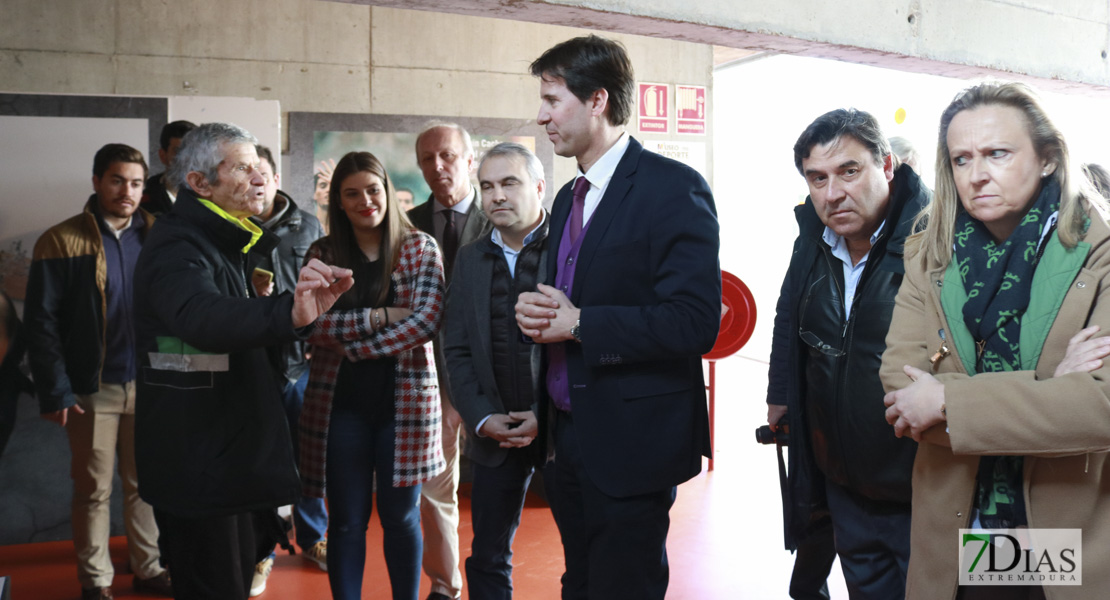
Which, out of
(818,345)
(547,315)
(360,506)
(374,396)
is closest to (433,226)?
(374,396)

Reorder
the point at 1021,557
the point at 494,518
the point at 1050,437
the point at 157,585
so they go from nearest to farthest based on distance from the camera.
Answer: the point at 1050,437 → the point at 1021,557 → the point at 494,518 → the point at 157,585

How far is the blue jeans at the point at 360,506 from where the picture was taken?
2893mm

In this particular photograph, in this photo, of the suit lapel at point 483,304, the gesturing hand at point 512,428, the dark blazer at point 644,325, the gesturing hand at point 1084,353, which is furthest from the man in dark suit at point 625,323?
the gesturing hand at point 1084,353

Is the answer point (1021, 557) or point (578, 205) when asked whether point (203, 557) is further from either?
point (1021, 557)

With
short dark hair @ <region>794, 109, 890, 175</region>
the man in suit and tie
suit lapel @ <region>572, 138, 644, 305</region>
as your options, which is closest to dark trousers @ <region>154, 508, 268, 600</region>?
suit lapel @ <region>572, 138, 644, 305</region>

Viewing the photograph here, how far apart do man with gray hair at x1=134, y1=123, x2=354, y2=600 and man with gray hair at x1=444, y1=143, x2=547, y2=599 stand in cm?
62

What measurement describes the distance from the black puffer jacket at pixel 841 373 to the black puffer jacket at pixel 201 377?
147 centimetres

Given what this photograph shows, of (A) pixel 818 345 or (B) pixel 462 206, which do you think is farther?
(B) pixel 462 206

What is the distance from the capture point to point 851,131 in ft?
7.65

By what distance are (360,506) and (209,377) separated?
33.6 inches

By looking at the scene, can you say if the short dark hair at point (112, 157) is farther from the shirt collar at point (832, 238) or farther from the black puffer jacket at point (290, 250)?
the shirt collar at point (832, 238)

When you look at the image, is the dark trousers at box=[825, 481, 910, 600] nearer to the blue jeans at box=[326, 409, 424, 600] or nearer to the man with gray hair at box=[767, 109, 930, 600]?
the man with gray hair at box=[767, 109, 930, 600]

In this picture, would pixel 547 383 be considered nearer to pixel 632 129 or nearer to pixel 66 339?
pixel 66 339

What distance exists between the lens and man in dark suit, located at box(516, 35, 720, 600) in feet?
6.61
